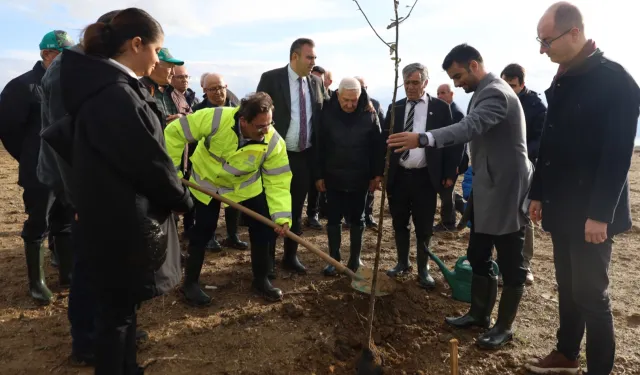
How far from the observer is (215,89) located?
16.4 ft

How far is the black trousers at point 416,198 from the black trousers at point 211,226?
1.29 metres

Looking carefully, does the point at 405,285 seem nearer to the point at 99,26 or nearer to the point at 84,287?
the point at 84,287

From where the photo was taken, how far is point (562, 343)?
2893 millimetres

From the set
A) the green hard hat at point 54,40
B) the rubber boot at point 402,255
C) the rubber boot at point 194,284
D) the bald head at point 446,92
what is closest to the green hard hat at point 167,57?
the green hard hat at point 54,40

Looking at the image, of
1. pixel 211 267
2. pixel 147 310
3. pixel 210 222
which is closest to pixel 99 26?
pixel 210 222

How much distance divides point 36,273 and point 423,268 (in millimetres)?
3488

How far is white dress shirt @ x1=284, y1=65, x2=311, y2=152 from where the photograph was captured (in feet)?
14.5

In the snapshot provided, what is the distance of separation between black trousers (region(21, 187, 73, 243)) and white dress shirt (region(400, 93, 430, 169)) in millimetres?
2946

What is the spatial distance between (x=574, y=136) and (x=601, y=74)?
0.35 metres

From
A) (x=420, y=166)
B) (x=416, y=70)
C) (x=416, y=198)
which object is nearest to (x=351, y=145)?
(x=420, y=166)

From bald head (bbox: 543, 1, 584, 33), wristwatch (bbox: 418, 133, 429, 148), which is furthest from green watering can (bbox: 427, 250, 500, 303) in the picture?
bald head (bbox: 543, 1, 584, 33)

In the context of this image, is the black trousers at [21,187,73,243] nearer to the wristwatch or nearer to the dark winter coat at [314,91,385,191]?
the dark winter coat at [314,91,385,191]

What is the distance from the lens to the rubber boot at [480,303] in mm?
3383

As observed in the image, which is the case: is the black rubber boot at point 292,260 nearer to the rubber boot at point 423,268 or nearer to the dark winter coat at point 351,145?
the dark winter coat at point 351,145
